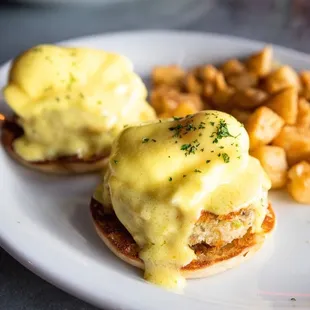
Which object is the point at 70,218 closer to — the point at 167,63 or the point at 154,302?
the point at 154,302

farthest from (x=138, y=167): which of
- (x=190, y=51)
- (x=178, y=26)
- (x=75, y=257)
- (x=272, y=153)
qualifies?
(x=178, y=26)

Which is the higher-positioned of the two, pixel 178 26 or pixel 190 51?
pixel 190 51

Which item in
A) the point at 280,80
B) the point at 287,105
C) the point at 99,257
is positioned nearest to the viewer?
the point at 99,257

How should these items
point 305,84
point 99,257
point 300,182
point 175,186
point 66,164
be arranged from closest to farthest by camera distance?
point 175,186, point 99,257, point 300,182, point 66,164, point 305,84

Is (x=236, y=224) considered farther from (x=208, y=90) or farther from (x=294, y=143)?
(x=208, y=90)

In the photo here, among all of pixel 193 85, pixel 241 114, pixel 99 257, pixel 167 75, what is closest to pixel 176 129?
pixel 99 257

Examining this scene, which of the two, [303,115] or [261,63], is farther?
[261,63]
